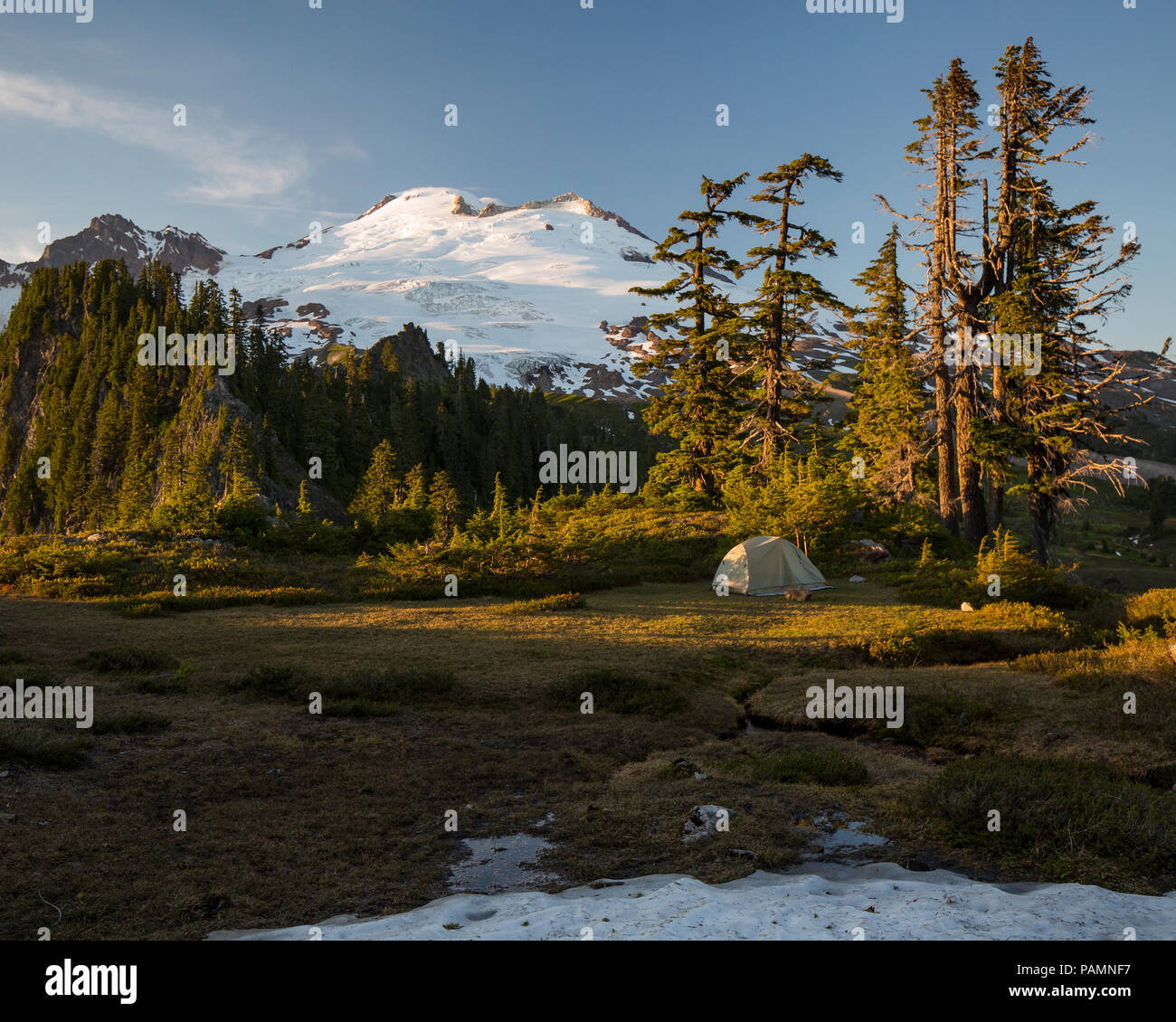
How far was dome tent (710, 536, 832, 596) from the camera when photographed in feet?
77.5

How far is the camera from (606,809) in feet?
24.6

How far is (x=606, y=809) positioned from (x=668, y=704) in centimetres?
431

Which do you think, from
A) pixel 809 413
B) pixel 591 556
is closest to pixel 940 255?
pixel 809 413

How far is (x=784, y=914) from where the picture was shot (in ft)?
14.8

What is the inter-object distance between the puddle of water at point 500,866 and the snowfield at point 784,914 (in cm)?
48

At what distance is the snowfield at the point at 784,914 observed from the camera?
13.9ft
